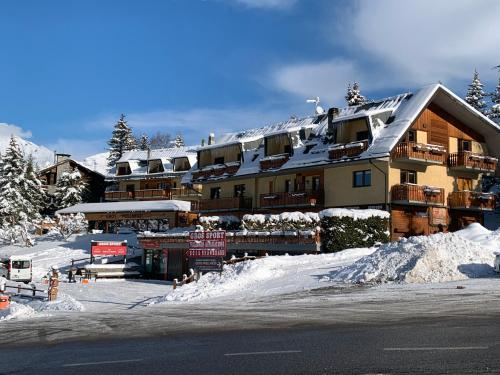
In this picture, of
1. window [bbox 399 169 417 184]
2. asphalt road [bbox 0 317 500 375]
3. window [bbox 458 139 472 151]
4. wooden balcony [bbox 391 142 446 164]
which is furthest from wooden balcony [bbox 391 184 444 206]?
asphalt road [bbox 0 317 500 375]

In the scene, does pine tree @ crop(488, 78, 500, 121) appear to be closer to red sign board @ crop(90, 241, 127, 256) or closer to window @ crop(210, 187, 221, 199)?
window @ crop(210, 187, 221, 199)

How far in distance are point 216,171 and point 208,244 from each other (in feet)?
70.9

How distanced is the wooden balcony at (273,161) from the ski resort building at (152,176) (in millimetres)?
19854

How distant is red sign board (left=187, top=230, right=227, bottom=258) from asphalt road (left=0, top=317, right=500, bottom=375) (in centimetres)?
1413

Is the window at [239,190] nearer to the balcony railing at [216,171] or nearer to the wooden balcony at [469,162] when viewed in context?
the balcony railing at [216,171]

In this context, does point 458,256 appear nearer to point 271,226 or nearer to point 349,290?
point 349,290

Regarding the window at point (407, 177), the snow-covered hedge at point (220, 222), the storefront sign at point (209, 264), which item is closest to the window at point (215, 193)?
the snow-covered hedge at point (220, 222)

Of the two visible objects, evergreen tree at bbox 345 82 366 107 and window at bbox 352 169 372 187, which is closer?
window at bbox 352 169 372 187

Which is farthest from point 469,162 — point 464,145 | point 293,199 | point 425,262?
point 425,262

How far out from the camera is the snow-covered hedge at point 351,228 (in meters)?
32.0

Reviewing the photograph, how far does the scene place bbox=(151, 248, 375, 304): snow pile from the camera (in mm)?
24750

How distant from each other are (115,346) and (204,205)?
3726 centimetres

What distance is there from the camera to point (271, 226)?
35.5 metres

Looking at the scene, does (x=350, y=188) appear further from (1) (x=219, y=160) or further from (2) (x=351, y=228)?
(1) (x=219, y=160)
